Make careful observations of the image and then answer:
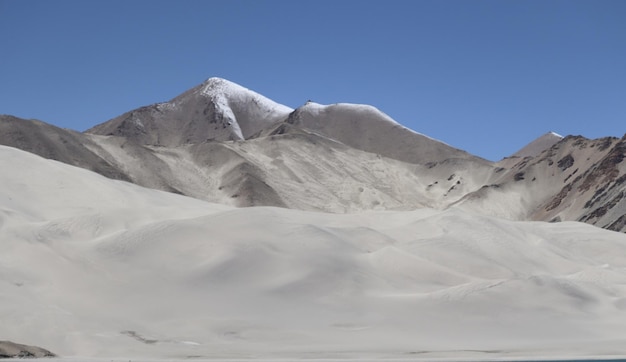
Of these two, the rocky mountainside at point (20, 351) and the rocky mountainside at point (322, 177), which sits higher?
the rocky mountainside at point (322, 177)

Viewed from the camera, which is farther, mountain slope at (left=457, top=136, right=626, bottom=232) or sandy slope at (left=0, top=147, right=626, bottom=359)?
mountain slope at (left=457, top=136, right=626, bottom=232)

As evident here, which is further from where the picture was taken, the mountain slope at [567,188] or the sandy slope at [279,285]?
the mountain slope at [567,188]

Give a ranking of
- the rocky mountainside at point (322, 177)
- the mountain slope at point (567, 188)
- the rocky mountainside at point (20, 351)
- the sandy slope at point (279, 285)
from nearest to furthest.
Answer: the rocky mountainside at point (20, 351) → the sandy slope at point (279, 285) → the mountain slope at point (567, 188) → the rocky mountainside at point (322, 177)

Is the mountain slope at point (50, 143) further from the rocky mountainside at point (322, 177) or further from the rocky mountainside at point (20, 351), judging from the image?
the rocky mountainside at point (20, 351)

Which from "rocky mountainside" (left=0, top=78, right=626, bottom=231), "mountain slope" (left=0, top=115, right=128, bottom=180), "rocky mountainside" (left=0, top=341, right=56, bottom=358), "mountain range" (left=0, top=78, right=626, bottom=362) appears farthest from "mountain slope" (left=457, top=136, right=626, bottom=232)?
"rocky mountainside" (left=0, top=341, right=56, bottom=358)

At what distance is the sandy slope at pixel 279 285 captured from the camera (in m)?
50.4

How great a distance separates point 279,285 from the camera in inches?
2378

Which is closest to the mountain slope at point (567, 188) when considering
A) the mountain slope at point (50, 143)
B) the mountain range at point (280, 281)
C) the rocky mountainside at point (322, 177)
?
the rocky mountainside at point (322, 177)

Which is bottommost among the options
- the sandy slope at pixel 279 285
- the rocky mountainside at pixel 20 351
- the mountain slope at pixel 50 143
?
the rocky mountainside at pixel 20 351

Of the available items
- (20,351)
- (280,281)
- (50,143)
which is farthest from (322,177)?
(20,351)

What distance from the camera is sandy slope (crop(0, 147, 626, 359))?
50.4 metres

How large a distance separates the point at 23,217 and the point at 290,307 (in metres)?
24.6

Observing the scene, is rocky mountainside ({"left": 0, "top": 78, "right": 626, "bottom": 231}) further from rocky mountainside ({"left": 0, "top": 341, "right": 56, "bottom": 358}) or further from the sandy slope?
rocky mountainside ({"left": 0, "top": 341, "right": 56, "bottom": 358})

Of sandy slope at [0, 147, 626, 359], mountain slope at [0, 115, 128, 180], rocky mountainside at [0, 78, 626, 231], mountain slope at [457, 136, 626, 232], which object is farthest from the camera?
rocky mountainside at [0, 78, 626, 231]
